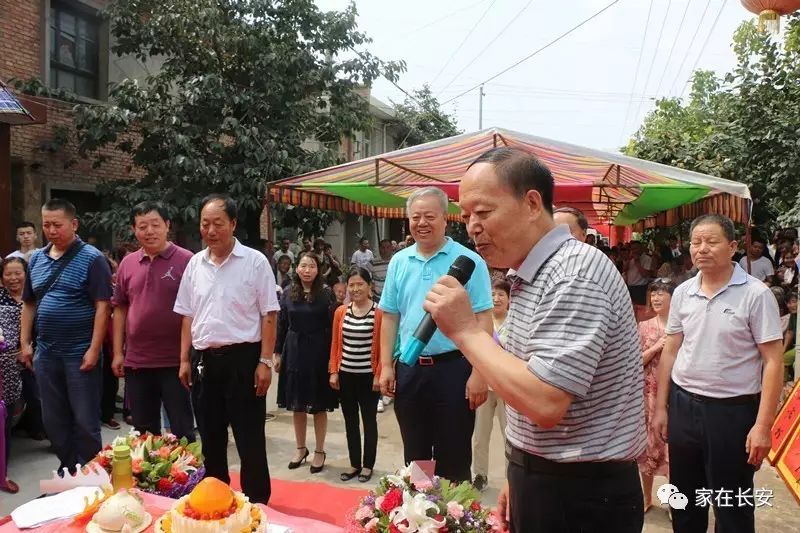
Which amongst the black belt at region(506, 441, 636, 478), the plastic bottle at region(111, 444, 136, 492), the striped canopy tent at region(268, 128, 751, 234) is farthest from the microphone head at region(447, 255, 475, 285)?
the striped canopy tent at region(268, 128, 751, 234)

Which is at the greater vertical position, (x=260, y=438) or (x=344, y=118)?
(x=344, y=118)

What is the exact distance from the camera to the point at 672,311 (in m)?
3.09

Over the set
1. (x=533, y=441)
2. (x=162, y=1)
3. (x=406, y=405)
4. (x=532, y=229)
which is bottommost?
(x=406, y=405)

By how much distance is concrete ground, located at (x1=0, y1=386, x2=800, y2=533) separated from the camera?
390 centimetres

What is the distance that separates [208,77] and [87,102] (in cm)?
231

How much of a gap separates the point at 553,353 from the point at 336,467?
12.5 ft

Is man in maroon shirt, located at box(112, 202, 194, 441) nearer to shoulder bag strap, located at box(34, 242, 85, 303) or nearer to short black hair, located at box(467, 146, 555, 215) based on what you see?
shoulder bag strap, located at box(34, 242, 85, 303)

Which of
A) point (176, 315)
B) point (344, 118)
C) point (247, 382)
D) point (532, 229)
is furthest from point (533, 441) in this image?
point (344, 118)

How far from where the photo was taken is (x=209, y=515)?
6.60ft

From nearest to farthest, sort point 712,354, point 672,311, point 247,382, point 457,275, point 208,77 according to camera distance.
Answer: point 457,275 → point 712,354 → point 672,311 → point 247,382 → point 208,77

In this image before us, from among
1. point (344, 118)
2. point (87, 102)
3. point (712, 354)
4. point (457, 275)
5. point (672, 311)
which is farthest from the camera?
point (344, 118)

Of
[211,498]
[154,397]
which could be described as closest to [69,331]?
[154,397]

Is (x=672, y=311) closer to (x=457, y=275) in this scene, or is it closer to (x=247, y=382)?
(x=457, y=275)

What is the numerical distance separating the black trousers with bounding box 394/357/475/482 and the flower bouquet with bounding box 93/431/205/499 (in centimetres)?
109
